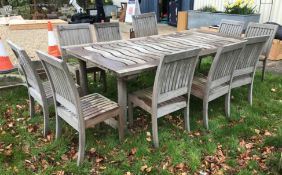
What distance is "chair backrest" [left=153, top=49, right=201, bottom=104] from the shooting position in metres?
2.69

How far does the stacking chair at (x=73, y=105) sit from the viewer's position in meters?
2.47

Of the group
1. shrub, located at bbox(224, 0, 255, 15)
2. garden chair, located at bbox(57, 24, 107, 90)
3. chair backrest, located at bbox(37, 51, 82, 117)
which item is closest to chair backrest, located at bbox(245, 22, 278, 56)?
shrub, located at bbox(224, 0, 255, 15)

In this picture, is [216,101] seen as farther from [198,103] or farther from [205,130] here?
[205,130]

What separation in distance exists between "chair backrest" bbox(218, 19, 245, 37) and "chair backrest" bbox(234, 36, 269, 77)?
4.20ft

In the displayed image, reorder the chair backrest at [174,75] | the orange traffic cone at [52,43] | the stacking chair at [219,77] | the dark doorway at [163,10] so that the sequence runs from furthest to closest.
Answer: the dark doorway at [163,10] → the orange traffic cone at [52,43] → the stacking chair at [219,77] → the chair backrest at [174,75]

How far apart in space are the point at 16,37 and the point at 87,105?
4.45 m

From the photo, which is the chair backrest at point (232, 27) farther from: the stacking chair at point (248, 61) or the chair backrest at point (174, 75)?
the chair backrest at point (174, 75)

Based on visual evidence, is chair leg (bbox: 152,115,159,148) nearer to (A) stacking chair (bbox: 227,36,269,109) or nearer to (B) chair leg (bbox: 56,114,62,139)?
(B) chair leg (bbox: 56,114,62,139)

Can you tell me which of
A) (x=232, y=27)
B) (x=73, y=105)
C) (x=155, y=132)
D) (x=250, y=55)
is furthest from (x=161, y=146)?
(x=232, y=27)

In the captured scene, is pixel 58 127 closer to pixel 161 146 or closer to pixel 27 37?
pixel 161 146

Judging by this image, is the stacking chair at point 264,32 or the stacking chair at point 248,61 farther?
the stacking chair at point 264,32

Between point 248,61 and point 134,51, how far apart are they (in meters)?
1.48

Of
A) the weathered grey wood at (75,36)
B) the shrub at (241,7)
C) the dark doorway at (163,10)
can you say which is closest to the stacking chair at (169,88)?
the weathered grey wood at (75,36)

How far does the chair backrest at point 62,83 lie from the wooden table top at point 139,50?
0.47 meters
